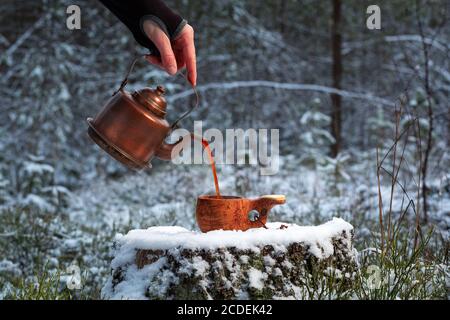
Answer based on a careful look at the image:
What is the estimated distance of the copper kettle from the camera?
233 cm

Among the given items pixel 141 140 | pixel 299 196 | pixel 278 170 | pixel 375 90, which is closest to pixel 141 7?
pixel 141 140

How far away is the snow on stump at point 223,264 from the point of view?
7.75ft

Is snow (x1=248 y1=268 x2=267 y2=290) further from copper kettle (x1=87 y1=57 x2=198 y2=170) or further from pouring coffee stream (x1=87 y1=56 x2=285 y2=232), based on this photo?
copper kettle (x1=87 y1=57 x2=198 y2=170)

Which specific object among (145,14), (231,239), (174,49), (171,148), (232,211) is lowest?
(231,239)

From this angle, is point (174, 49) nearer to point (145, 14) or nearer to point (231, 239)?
point (145, 14)

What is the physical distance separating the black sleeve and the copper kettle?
35 cm

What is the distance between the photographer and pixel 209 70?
1153 cm

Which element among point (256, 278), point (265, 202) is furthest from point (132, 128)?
point (256, 278)

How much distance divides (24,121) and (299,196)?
6238 mm

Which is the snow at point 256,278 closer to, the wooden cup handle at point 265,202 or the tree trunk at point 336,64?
the wooden cup handle at point 265,202

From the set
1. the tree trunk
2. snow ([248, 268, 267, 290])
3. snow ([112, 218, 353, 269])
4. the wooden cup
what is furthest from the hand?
the tree trunk

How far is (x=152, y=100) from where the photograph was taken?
242 centimetres

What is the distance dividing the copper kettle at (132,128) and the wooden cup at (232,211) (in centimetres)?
40

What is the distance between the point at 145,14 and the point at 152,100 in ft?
1.45
